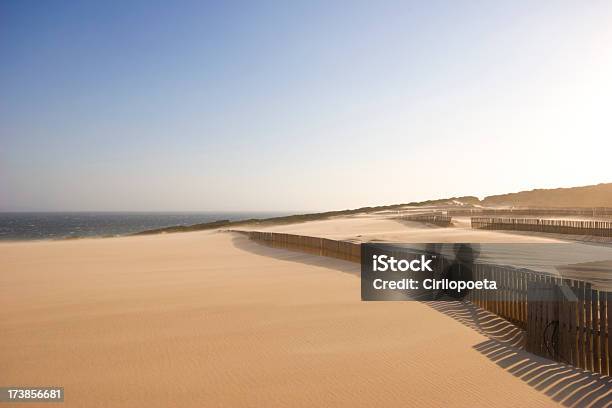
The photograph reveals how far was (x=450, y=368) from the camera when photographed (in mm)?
7555

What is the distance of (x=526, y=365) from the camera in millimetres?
7625

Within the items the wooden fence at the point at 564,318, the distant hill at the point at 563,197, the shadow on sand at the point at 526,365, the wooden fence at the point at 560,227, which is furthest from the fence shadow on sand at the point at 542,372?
the distant hill at the point at 563,197

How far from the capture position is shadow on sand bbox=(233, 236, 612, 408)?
21.0 feet

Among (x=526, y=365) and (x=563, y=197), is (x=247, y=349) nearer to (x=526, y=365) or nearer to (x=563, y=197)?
(x=526, y=365)

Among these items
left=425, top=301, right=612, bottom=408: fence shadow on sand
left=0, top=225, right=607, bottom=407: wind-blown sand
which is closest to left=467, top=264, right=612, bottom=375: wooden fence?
left=425, top=301, right=612, bottom=408: fence shadow on sand

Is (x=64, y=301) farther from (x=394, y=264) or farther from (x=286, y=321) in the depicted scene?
(x=394, y=264)

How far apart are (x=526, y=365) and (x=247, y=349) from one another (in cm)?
471

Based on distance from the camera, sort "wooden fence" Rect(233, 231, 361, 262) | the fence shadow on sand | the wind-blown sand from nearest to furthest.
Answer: the fence shadow on sand → the wind-blown sand → "wooden fence" Rect(233, 231, 361, 262)

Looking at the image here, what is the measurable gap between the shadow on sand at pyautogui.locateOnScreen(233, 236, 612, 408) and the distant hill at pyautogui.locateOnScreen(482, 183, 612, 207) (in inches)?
5493

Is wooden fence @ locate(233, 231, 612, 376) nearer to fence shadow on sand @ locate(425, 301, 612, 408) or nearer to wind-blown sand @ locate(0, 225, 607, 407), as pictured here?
fence shadow on sand @ locate(425, 301, 612, 408)

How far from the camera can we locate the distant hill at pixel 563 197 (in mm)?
143875

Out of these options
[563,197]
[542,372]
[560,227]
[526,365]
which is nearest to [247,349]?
[526,365]

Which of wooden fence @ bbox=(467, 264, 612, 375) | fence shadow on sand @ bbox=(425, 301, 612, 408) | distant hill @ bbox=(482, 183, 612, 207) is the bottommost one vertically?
fence shadow on sand @ bbox=(425, 301, 612, 408)

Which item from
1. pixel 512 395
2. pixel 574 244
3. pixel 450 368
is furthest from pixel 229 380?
pixel 574 244
